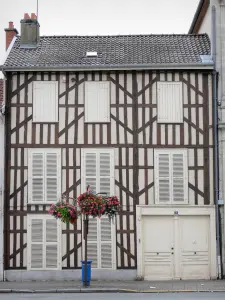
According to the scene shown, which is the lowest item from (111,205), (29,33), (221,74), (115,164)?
(111,205)

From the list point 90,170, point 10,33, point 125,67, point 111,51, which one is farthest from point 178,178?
point 10,33

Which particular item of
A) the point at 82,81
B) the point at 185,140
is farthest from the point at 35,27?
the point at 185,140

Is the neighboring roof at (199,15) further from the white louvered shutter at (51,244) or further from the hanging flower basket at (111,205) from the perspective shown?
the white louvered shutter at (51,244)

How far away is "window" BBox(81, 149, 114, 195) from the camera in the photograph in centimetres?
2073

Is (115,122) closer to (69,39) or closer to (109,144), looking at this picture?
(109,144)

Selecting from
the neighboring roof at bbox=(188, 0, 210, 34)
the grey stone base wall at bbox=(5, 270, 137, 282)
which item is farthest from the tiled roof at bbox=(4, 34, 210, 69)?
the grey stone base wall at bbox=(5, 270, 137, 282)

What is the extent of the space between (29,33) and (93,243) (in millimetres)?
7713

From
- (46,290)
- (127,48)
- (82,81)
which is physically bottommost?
(46,290)

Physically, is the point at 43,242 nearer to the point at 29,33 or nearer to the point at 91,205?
the point at 91,205

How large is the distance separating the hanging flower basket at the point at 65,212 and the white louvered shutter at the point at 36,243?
2165 mm

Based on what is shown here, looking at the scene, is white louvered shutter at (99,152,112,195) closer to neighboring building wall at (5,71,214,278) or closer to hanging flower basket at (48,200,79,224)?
neighboring building wall at (5,71,214,278)

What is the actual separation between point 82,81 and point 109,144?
2.23 metres

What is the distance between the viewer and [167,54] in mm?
21828

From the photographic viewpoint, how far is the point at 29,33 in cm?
2292
